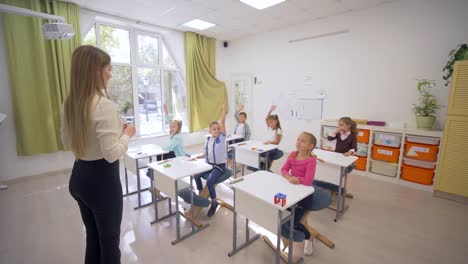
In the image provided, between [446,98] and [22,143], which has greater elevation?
[446,98]

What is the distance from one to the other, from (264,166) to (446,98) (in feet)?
9.74

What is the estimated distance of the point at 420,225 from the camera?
2.52 meters

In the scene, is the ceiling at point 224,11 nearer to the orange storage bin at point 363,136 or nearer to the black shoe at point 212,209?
the orange storage bin at point 363,136

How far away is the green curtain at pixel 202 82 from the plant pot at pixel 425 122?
14.8 ft

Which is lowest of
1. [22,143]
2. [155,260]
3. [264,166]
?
[155,260]

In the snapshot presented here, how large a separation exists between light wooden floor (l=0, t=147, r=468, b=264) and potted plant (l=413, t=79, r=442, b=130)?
109cm

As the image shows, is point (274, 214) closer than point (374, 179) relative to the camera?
Yes

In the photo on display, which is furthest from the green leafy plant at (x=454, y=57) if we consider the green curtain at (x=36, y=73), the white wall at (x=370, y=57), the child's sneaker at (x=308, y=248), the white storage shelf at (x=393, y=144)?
the green curtain at (x=36, y=73)

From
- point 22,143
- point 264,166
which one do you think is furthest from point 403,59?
point 22,143

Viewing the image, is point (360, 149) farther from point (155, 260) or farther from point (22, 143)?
point (22, 143)

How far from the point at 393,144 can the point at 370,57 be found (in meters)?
1.61

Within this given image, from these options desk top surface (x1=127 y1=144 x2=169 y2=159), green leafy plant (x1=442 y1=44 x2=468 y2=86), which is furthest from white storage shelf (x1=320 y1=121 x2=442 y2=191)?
desk top surface (x1=127 y1=144 x2=169 y2=159)

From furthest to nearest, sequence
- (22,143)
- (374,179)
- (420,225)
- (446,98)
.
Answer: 1. (374,179)
2. (22,143)
3. (446,98)
4. (420,225)

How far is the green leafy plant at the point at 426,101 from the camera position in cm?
344
